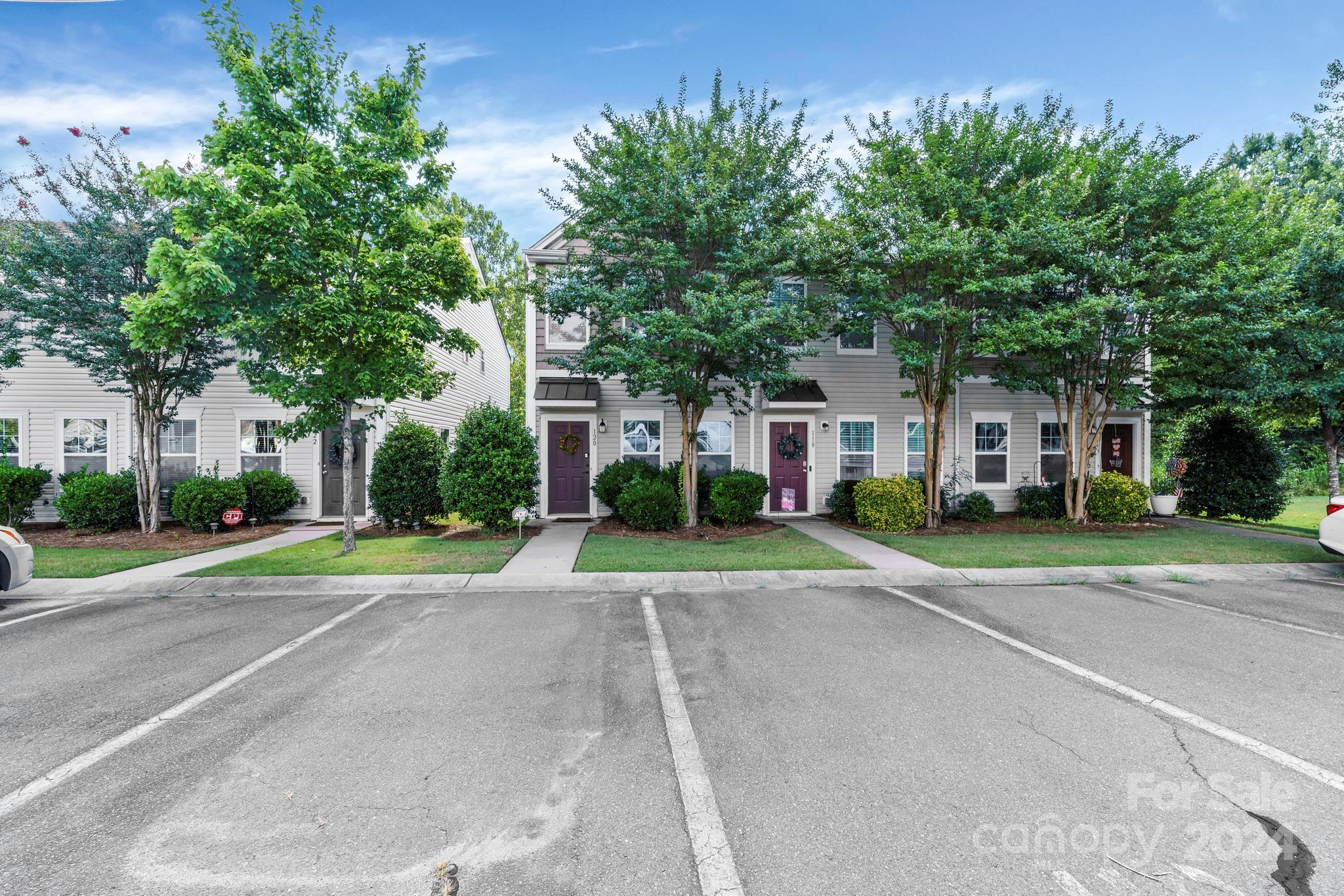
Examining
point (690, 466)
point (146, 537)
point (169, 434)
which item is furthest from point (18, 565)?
point (690, 466)

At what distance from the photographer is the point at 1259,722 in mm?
3434

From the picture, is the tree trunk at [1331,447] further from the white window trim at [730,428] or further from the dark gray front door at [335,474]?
the dark gray front door at [335,474]

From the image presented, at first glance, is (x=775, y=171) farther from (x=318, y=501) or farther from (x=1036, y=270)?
(x=318, y=501)

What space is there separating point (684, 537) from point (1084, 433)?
28.6ft

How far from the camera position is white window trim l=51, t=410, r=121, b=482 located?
41.3ft

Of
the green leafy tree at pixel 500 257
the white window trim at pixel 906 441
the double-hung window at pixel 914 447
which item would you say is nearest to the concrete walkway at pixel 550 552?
the white window trim at pixel 906 441

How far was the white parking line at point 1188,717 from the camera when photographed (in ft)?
9.44

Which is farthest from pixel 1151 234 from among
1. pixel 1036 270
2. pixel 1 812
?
pixel 1 812

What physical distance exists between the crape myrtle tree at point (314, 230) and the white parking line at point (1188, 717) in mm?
8146

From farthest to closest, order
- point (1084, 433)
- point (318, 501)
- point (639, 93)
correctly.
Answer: point (318, 501)
point (1084, 433)
point (639, 93)

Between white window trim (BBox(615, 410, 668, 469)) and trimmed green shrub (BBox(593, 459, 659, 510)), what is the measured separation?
705 mm

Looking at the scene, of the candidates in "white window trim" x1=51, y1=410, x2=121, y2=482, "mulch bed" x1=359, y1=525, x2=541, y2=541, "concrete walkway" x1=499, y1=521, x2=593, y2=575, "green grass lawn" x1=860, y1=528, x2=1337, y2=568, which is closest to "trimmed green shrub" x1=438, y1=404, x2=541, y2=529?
"mulch bed" x1=359, y1=525, x2=541, y2=541

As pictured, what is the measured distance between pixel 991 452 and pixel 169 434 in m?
19.0

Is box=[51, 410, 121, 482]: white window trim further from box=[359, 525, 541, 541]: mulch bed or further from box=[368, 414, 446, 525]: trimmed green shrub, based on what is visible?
box=[368, 414, 446, 525]: trimmed green shrub
